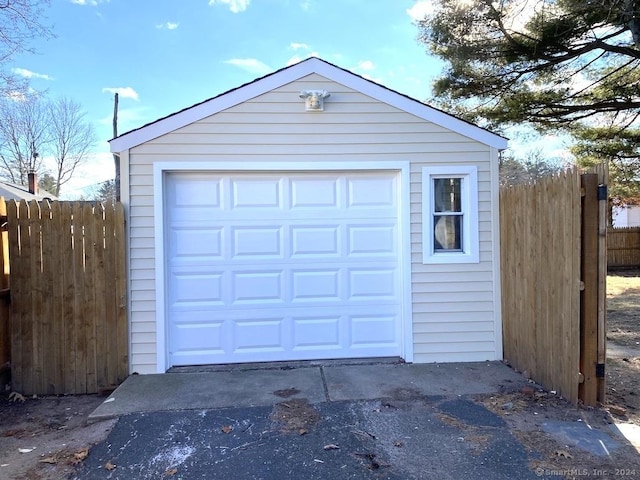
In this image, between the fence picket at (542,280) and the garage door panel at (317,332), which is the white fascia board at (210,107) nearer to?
the garage door panel at (317,332)

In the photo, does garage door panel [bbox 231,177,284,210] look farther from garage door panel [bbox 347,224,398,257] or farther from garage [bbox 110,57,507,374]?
garage door panel [bbox 347,224,398,257]

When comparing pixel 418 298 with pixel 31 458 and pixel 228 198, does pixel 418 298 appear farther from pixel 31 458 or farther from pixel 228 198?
pixel 31 458

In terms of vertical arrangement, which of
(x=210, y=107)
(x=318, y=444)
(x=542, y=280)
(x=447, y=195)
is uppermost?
(x=210, y=107)

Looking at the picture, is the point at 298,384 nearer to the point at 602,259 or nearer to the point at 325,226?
the point at 325,226

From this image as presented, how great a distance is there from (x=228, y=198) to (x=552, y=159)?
25991 mm

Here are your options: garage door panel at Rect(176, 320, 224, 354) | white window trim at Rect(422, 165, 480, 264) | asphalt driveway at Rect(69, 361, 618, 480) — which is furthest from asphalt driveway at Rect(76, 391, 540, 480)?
white window trim at Rect(422, 165, 480, 264)

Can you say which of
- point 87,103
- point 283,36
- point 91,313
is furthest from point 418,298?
point 87,103

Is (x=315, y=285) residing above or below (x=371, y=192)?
below

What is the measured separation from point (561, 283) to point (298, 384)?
2.78 m

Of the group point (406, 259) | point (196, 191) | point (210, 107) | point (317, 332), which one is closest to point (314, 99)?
point (210, 107)

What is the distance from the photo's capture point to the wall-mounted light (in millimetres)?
4883

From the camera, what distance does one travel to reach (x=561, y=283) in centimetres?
381

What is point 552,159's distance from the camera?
25.3 metres

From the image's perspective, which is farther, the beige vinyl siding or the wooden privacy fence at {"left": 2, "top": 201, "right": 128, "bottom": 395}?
the beige vinyl siding
